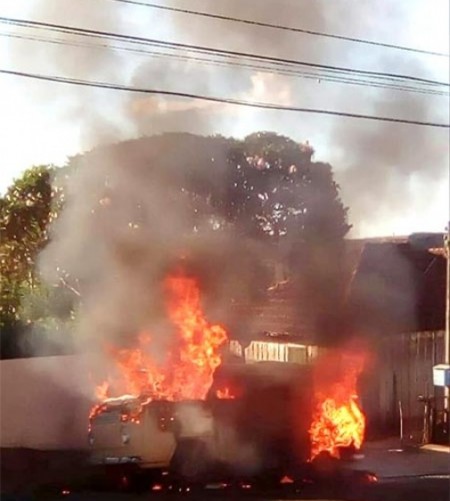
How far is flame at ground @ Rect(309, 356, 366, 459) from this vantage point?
10.6 meters

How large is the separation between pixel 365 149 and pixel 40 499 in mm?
5764

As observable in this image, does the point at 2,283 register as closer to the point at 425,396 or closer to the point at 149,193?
the point at 149,193

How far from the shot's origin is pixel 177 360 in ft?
34.6

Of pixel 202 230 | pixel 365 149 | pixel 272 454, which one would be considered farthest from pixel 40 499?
pixel 365 149

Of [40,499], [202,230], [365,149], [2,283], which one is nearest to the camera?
[40,499]

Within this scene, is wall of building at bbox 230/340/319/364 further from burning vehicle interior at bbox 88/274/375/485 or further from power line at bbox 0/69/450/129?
power line at bbox 0/69/450/129

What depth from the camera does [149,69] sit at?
10.8 meters

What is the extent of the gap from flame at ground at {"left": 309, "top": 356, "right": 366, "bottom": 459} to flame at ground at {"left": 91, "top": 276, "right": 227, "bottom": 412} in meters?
1.34

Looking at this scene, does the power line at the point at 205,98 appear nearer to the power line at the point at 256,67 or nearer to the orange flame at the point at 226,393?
the power line at the point at 256,67

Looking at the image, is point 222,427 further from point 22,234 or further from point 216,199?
point 22,234

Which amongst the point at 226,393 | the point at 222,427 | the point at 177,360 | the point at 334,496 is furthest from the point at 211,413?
the point at 334,496

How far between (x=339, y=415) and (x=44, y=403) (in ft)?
11.2

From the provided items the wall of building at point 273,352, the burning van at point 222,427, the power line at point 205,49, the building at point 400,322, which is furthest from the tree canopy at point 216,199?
the burning van at point 222,427

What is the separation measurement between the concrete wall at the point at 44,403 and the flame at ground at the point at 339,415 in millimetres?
2646
